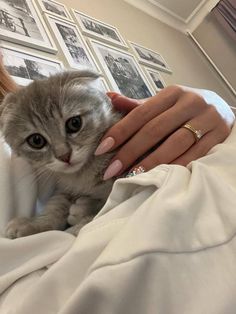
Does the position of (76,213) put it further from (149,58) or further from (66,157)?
(149,58)

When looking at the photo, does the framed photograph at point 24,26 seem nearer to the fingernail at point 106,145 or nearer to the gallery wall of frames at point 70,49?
the gallery wall of frames at point 70,49

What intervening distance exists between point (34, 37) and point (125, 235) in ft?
4.80

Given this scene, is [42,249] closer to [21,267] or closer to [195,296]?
[21,267]

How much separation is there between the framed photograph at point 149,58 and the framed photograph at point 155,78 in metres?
0.05

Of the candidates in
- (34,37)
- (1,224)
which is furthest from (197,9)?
(1,224)

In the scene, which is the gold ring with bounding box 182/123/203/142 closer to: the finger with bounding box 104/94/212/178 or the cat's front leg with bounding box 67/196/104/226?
the finger with bounding box 104/94/212/178

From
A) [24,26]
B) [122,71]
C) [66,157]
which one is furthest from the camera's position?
[122,71]

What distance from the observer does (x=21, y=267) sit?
0.52 m

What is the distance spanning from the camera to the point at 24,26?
1.66m

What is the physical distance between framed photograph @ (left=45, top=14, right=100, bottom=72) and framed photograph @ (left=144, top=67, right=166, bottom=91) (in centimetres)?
48

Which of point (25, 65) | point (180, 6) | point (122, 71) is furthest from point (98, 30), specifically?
point (180, 6)

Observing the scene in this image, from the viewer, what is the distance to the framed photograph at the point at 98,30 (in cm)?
206

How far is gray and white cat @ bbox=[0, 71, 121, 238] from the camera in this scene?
75 centimetres

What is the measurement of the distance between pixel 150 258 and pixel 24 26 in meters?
1.51
